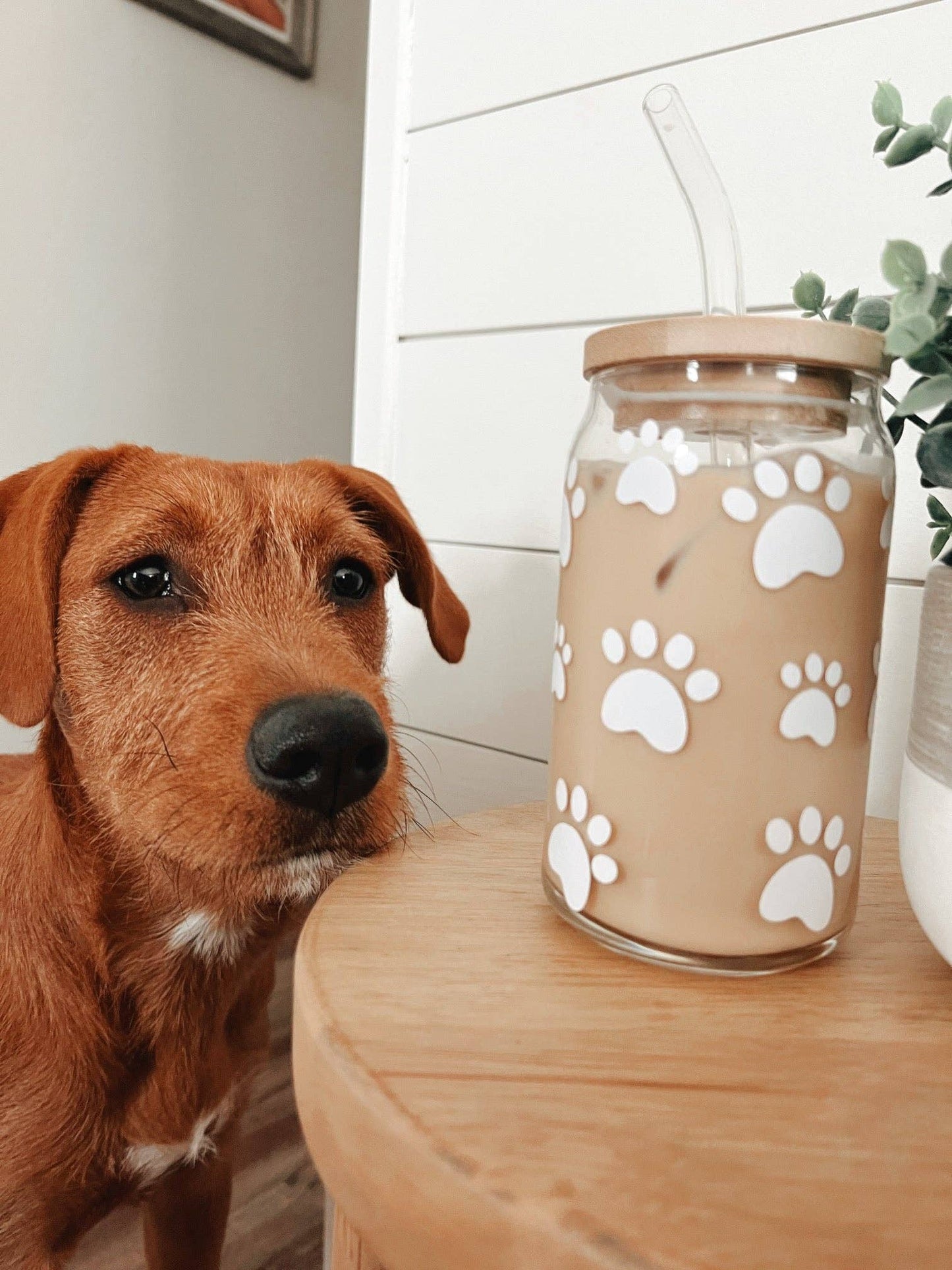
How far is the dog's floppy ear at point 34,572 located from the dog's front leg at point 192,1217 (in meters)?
0.47

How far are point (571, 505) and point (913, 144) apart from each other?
0.23m

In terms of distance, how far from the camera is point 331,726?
0.56 m

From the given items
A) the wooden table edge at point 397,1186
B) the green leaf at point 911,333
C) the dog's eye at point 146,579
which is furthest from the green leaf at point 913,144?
the dog's eye at point 146,579

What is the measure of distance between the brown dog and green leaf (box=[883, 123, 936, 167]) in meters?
0.42

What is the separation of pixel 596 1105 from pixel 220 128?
1.89 meters

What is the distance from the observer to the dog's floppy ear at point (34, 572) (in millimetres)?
650

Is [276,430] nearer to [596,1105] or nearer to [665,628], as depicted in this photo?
[665,628]

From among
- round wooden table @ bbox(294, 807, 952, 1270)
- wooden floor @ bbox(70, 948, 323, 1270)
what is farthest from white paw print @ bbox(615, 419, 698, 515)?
wooden floor @ bbox(70, 948, 323, 1270)

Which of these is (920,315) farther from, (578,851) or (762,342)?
(578,851)

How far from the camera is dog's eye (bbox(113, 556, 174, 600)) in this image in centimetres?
70

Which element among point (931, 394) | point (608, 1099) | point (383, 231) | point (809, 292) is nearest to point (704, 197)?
point (809, 292)

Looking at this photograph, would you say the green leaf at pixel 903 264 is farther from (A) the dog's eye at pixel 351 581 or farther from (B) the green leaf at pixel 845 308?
(A) the dog's eye at pixel 351 581

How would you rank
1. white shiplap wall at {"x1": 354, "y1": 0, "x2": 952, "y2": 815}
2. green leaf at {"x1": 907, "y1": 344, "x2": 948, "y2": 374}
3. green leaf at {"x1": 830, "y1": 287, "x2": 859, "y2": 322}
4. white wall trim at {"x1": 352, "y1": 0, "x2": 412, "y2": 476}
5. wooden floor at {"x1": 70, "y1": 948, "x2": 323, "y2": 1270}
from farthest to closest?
wooden floor at {"x1": 70, "y1": 948, "x2": 323, "y2": 1270}
white wall trim at {"x1": 352, "y1": 0, "x2": 412, "y2": 476}
white shiplap wall at {"x1": 354, "y1": 0, "x2": 952, "y2": 815}
green leaf at {"x1": 830, "y1": 287, "x2": 859, "y2": 322}
green leaf at {"x1": 907, "y1": 344, "x2": 948, "y2": 374}

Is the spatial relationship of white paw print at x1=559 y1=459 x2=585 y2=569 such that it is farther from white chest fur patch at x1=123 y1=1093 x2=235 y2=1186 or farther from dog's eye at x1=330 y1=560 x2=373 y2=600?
white chest fur patch at x1=123 y1=1093 x2=235 y2=1186
